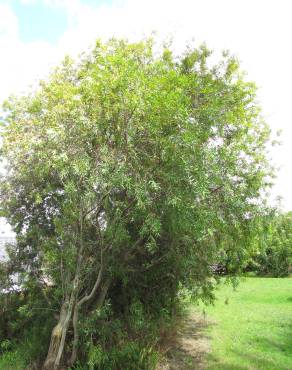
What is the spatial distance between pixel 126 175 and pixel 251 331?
6912mm

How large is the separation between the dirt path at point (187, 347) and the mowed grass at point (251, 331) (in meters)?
0.21

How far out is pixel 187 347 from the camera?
9.48 metres

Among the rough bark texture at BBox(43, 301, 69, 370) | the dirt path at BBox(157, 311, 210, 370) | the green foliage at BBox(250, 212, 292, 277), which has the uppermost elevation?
the green foliage at BBox(250, 212, 292, 277)

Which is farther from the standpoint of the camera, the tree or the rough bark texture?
the rough bark texture

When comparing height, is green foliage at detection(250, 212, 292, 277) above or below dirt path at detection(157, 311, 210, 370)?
above

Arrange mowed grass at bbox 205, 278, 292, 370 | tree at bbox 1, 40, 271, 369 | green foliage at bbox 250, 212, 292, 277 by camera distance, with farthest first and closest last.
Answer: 1. green foliage at bbox 250, 212, 292, 277
2. mowed grass at bbox 205, 278, 292, 370
3. tree at bbox 1, 40, 271, 369

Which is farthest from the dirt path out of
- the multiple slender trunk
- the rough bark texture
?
the rough bark texture

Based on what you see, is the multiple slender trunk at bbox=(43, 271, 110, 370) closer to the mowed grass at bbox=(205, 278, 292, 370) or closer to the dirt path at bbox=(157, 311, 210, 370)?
the dirt path at bbox=(157, 311, 210, 370)

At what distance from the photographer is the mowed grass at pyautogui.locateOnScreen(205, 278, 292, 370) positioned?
8555 mm

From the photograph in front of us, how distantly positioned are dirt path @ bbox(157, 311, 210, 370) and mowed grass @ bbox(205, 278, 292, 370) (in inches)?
8.1

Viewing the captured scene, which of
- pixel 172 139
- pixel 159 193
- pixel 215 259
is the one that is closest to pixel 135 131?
pixel 172 139

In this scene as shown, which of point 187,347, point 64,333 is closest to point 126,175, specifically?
point 64,333

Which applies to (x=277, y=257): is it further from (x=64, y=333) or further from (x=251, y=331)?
(x=64, y=333)

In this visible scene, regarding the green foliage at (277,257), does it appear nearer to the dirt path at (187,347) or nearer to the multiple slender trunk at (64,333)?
the dirt path at (187,347)
